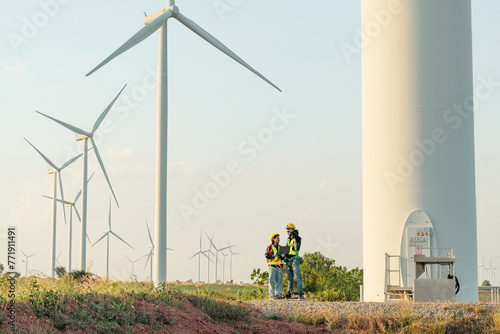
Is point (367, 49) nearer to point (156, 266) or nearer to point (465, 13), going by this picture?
point (465, 13)

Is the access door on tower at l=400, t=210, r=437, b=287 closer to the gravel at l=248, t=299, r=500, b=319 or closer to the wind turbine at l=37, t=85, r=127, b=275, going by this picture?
the gravel at l=248, t=299, r=500, b=319

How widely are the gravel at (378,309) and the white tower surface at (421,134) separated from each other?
6749mm

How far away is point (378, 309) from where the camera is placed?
17.3 meters

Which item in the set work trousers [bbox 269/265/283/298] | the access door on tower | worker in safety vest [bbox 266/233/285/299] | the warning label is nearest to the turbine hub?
worker in safety vest [bbox 266/233/285/299]

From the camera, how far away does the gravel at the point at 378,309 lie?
55.4 feet

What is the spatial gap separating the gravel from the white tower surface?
675cm

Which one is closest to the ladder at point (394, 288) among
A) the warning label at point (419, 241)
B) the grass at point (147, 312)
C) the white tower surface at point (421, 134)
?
the white tower surface at point (421, 134)

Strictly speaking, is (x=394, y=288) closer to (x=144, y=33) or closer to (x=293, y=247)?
(x=293, y=247)

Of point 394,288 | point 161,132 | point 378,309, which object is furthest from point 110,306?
point 394,288

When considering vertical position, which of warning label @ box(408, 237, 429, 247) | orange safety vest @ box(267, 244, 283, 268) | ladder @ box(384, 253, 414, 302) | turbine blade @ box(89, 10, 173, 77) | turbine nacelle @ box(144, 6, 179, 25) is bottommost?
ladder @ box(384, 253, 414, 302)

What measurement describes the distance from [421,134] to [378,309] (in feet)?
30.4

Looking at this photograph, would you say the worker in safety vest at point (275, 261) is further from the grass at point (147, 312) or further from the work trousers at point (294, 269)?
the grass at point (147, 312)

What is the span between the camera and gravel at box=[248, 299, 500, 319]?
16.9m

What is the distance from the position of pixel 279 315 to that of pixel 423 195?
976 cm
